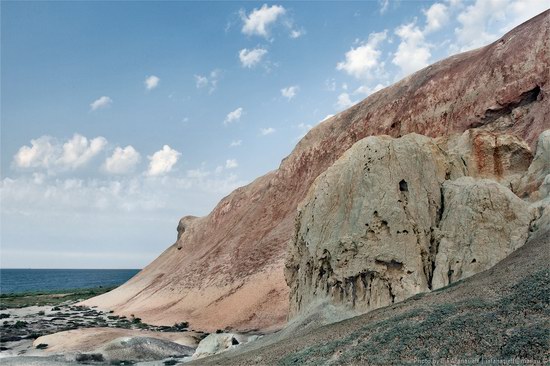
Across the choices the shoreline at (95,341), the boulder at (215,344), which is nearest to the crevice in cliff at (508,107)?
the shoreline at (95,341)

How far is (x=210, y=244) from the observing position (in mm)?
62344

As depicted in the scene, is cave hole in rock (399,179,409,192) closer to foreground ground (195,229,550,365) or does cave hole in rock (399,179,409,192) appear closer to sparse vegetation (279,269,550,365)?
foreground ground (195,229,550,365)

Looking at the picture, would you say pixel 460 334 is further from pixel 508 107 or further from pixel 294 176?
pixel 294 176

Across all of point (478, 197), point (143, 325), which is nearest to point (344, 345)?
point (478, 197)

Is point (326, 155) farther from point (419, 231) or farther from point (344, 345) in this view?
point (344, 345)

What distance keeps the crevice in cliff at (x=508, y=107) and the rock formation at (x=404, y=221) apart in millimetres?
15360

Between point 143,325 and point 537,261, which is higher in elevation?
point 537,261

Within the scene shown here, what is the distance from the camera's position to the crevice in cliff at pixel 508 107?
39.3 m

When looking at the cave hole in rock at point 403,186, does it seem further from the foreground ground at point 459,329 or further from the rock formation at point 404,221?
the foreground ground at point 459,329

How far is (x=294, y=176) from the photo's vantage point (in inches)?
2338

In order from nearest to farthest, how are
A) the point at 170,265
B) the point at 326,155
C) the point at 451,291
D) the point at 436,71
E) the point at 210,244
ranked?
1. the point at 451,291
2. the point at 436,71
3. the point at 326,155
4. the point at 210,244
5. the point at 170,265

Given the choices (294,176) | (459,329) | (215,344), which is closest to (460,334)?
(459,329)

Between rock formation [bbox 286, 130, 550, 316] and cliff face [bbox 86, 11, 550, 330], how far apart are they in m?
4.19

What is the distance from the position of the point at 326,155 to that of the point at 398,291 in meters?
37.8
